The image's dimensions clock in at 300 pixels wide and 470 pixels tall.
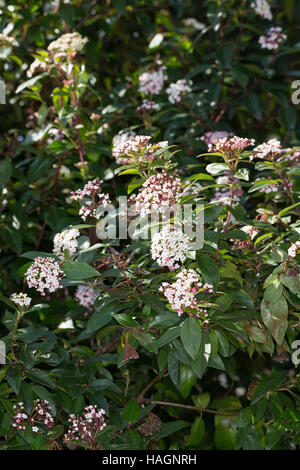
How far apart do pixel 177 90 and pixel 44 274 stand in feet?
3.15

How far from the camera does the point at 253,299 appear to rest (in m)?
1.55

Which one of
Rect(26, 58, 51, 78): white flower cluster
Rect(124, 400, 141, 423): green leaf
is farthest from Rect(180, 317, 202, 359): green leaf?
Rect(26, 58, 51, 78): white flower cluster

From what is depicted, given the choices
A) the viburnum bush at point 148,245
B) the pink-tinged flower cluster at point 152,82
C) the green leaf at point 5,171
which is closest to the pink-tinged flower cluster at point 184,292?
the viburnum bush at point 148,245

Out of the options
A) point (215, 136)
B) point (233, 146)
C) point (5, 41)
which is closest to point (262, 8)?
point (215, 136)

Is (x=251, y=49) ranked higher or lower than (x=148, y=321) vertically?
higher

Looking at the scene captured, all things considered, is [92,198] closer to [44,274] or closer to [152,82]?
[44,274]

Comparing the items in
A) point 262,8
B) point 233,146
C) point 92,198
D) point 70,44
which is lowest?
point 92,198

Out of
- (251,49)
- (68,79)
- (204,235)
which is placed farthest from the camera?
(251,49)

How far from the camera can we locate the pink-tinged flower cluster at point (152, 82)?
7.00ft

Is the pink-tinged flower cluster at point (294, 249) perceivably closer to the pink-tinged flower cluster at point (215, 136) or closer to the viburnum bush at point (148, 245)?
the viburnum bush at point (148, 245)

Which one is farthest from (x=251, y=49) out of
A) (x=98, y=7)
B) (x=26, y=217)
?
(x=26, y=217)

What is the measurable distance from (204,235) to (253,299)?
0.95 feet

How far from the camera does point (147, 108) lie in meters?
2.01
